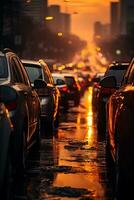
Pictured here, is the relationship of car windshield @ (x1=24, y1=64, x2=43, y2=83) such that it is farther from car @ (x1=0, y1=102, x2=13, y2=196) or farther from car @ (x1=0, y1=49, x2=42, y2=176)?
car @ (x1=0, y1=102, x2=13, y2=196)

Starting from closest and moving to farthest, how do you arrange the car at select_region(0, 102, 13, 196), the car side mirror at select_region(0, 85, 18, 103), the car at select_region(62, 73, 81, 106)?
the car at select_region(0, 102, 13, 196)
the car side mirror at select_region(0, 85, 18, 103)
the car at select_region(62, 73, 81, 106)

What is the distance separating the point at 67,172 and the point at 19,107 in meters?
1.93

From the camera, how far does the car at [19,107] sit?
9.69 metres

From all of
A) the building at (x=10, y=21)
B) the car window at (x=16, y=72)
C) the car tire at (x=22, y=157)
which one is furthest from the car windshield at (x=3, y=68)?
the building at (x=10, y=21)

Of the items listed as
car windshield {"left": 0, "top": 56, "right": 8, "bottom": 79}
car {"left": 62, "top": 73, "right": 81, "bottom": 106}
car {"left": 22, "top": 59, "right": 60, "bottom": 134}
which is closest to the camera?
car windshield {"left": 0, "top": 56, "right": 8, "bottom": 79}

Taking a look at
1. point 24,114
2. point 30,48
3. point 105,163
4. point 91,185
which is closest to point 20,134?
point 24,114

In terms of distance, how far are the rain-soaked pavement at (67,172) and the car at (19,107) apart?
403 mm

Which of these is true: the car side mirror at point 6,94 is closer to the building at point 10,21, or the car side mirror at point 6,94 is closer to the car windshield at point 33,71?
the car windshield at point 33,71

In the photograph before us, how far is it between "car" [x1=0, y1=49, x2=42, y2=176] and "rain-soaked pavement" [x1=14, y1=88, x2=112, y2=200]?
403 millimetres

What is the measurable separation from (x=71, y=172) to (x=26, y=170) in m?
0.67

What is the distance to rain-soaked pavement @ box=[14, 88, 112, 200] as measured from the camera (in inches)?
379

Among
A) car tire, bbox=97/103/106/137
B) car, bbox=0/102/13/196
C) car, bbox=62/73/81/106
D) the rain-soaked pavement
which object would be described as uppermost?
car, bbox=0/102/13/196

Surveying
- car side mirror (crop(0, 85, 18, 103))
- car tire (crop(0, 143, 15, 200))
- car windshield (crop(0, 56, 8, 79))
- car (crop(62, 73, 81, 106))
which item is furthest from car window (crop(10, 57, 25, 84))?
car (crop(62, 73, 81, 106))

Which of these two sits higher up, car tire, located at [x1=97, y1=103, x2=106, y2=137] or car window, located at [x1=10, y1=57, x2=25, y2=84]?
car window, located at [x1=10, y1=57, x2=25, y2=84]
